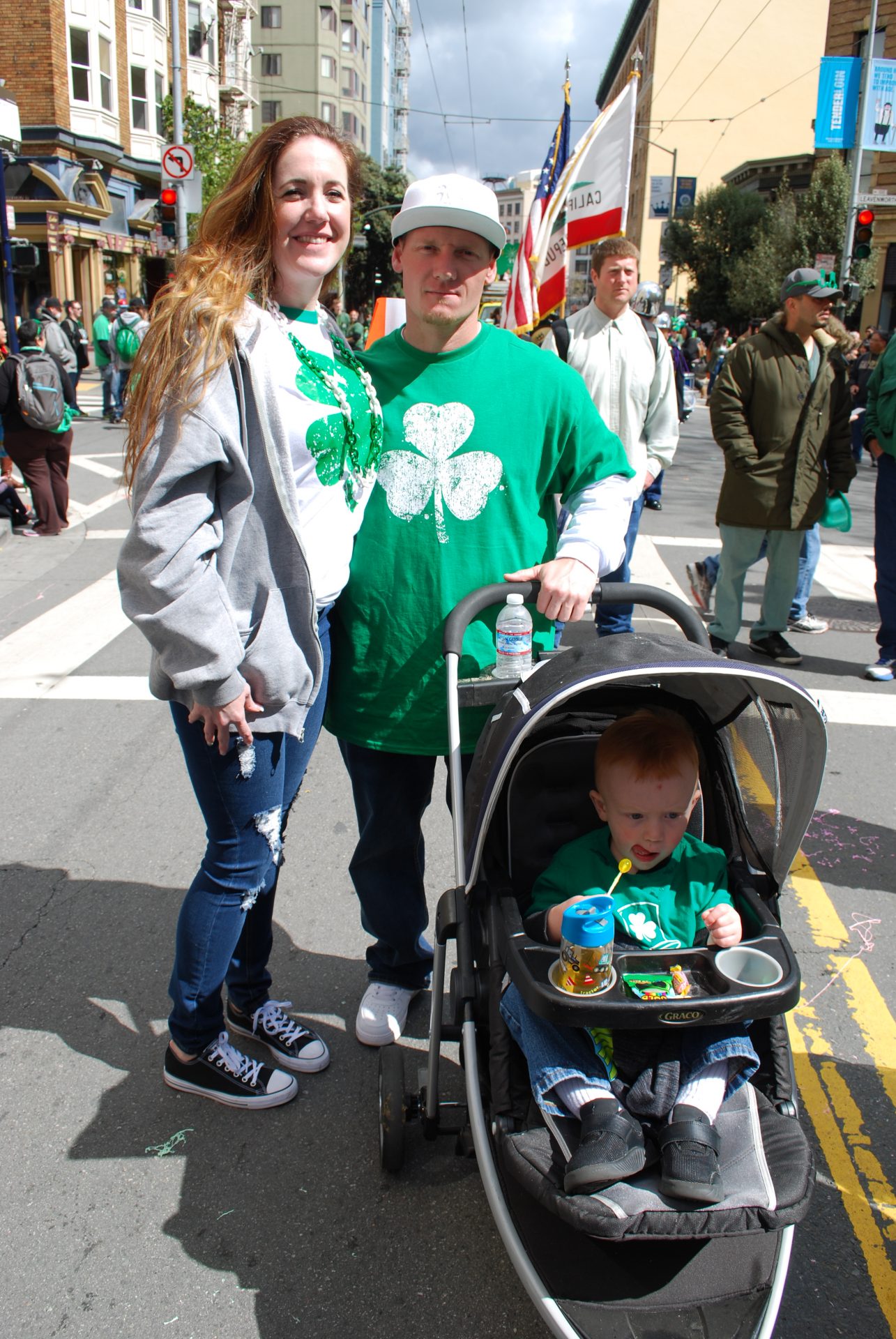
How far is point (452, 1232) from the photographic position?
2301mm

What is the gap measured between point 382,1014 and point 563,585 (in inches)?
55.3

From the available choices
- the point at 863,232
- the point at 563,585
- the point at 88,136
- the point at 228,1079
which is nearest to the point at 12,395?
the point at 228,1079

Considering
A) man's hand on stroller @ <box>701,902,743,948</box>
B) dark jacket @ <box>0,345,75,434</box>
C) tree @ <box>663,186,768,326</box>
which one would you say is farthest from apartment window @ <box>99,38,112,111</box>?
man's hand on stroller @ <box>701,902,743,948</box>

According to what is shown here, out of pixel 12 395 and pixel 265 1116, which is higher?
pixel 12 395

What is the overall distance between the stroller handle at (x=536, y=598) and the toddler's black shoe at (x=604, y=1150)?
3.29 feet

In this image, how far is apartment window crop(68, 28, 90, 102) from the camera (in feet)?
97.3

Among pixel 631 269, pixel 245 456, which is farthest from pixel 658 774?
pixel 631 269

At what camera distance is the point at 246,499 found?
2.13m

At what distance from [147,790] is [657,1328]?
3353mm

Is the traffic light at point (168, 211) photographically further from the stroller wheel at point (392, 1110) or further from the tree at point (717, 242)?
the tree at point (717, 242)

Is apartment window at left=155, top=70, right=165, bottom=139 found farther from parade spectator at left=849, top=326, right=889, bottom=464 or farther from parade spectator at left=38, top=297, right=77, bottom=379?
parade spectator at left=38, top=297, right=77, bottom=379

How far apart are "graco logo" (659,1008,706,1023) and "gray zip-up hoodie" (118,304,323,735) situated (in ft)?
3.40

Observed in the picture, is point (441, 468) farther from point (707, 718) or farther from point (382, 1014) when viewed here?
point (382, 1014)

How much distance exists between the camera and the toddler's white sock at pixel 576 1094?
186 centimetres
